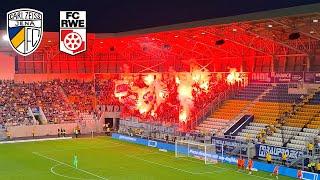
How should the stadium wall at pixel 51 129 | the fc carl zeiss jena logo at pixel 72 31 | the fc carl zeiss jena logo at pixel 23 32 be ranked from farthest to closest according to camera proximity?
the stadium wall at pixel 51 129, the fc carl zeiss jena logo at pixel 72 31, the fc carl zeiss jena logo at pixel 23 32

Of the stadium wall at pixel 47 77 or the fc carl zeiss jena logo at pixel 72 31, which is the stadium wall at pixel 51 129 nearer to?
the stadium wall at pixel 47 77

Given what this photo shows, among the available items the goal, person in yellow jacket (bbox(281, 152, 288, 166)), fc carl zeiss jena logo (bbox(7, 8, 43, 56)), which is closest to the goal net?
the goal

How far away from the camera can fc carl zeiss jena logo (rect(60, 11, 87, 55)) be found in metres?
22.3

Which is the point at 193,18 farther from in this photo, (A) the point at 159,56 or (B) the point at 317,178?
(A) the point at 159,56

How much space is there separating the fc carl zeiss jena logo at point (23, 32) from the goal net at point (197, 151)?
68.3 ft

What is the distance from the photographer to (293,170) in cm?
3356

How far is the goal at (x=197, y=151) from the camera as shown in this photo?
3938cm

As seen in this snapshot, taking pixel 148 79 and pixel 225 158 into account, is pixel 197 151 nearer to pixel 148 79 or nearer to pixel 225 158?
pixel 225 158

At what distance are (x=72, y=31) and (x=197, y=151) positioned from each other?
20.8 m

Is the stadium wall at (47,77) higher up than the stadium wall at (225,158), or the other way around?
the stadium wall at (47,77)

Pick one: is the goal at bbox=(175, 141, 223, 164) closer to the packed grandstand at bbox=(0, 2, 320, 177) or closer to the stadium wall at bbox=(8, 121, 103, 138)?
the packed grandstand at bbox=(0, 2, 320, 177)

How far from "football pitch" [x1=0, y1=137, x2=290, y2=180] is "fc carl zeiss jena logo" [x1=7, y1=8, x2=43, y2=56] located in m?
14.0

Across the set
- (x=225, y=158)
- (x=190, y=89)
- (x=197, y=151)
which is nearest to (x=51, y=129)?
(x=190, y=89)

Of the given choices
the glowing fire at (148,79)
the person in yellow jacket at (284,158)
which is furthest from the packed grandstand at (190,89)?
the glowing fire at (148,79)
